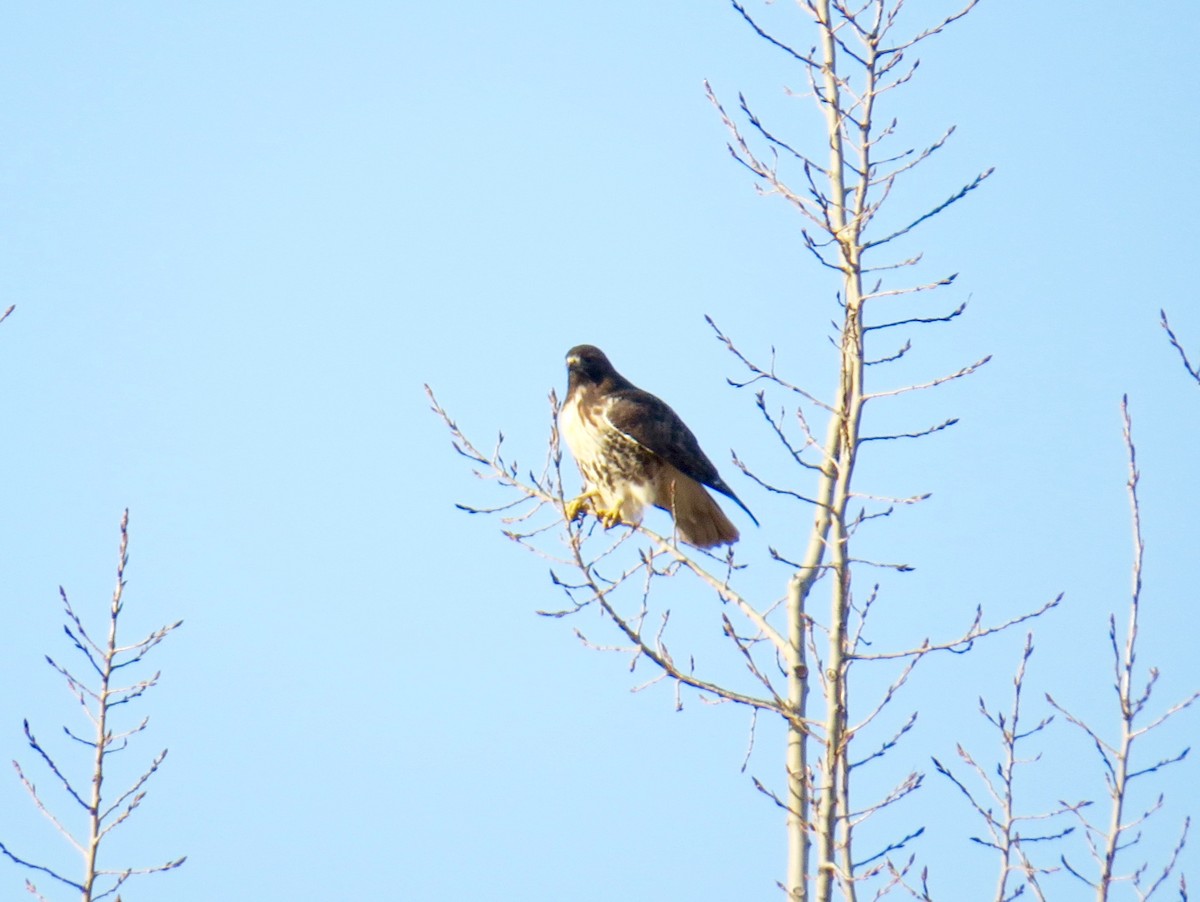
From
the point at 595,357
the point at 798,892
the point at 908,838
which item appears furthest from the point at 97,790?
the point at 595,357

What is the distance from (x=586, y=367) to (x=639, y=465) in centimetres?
79

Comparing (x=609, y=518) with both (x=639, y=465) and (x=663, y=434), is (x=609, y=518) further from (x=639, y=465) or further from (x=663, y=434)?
(x=663, y=434)

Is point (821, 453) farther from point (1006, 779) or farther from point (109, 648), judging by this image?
point (109, 648)

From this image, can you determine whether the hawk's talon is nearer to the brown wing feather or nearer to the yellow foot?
the yellow foot

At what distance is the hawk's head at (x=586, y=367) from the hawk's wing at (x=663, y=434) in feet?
0.90

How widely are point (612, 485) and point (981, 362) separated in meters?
3.58

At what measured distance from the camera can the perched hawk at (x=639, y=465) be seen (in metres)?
7.86

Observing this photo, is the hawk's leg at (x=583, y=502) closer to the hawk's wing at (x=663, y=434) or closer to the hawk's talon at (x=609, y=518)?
the hawk's talon at (x=609, y=518)

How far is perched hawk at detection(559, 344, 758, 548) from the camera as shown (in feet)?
25.8

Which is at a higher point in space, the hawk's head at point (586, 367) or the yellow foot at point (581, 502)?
the hawk's head at point (586, 367)

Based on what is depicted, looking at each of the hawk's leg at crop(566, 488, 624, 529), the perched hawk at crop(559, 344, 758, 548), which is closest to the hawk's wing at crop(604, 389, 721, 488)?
the perched hawk at crop(559, 344, 758, 548)

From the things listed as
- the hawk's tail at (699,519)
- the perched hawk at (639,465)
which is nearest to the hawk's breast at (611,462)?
the perched hawk at (639,465)

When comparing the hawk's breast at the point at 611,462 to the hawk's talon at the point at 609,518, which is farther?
the hawk's talon at the point at 609,518

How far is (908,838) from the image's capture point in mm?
4207
